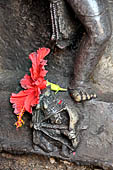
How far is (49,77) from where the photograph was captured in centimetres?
161

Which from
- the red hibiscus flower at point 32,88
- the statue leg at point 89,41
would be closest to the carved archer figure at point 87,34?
the statue leg at point 89,41

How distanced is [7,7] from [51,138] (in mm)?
751

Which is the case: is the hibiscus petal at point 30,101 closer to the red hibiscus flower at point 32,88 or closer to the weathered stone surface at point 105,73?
the red hibiscus flower at point 32,88

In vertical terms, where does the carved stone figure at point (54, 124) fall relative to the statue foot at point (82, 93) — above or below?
below

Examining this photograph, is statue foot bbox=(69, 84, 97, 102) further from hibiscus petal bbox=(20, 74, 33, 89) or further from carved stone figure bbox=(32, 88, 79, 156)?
hibiscus petal bbox=(20, 74, 33, 89)

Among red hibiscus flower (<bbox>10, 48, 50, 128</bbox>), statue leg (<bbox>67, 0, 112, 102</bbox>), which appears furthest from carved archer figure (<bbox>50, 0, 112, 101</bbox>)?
red hibiscus flower (<bbox>10, 48, 50, 128</bbox>)

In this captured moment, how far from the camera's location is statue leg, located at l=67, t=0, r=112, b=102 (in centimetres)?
132

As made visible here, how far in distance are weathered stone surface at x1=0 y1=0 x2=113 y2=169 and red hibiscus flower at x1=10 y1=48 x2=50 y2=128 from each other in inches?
3.5

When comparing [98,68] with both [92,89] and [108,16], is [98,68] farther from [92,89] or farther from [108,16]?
[108,16]

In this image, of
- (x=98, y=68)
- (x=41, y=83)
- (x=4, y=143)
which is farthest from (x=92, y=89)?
(x=4, y=143)

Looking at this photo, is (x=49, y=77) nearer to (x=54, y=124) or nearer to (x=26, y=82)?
(x=26, y=82)

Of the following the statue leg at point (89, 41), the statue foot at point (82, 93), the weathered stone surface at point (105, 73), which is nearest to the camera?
the statue leg at point (89, 41)

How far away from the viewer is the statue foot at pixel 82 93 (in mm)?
1431

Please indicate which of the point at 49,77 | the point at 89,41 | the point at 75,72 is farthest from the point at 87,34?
the point at 49,77
